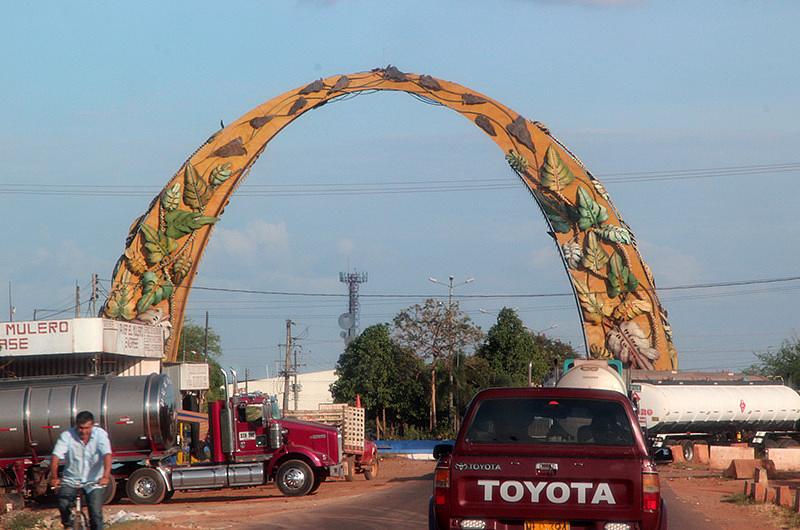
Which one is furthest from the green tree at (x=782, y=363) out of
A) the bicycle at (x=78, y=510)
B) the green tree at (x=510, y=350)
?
the bicycle at (x=78, y=510)

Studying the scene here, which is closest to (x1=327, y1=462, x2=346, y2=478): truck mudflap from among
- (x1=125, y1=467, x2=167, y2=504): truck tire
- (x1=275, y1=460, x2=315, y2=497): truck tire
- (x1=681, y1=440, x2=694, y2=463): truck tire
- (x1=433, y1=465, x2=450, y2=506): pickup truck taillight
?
(x1=275, y1=460, x2=315, y2=497): truck tire

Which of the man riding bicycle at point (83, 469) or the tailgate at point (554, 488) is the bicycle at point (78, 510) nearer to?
the man riding bicycle at point (83, 469)

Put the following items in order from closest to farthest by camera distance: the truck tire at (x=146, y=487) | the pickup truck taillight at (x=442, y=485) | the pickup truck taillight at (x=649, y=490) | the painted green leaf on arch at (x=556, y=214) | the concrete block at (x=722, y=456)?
the pickup truck taillight at (x=649, y=490)
the pickup truck taillight at (x=442, y=485)
the truck tire at (x=146, y=487)
the concrete block at (x=722, y=456)
the painted green leaf on arch at (x=556, y=214)

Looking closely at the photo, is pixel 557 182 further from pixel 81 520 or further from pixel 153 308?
pixel 81 520

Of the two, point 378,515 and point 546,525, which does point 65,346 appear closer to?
point 378,515

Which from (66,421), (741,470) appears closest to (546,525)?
(66,421)

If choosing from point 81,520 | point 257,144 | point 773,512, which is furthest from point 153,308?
point 81,520

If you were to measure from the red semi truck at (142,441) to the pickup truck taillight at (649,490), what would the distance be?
18.7 m

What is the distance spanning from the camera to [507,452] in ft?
38.2

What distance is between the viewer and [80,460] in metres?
14.2

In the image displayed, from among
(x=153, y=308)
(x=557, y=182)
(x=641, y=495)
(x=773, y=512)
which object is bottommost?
(x=773, y=512)

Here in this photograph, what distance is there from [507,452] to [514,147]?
49338 mm

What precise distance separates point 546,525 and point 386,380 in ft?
221

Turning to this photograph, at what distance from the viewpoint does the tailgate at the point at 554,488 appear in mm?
11320
